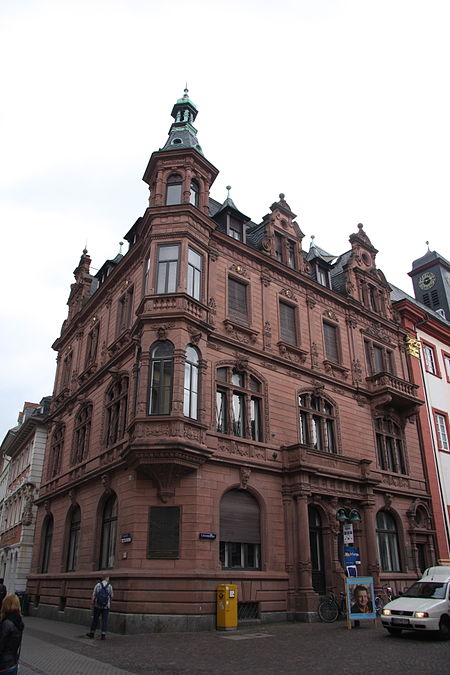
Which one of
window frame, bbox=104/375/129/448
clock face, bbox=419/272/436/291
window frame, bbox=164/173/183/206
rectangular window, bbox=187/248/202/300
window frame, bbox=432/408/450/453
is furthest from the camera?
clock face, bbox=419/272/436/291

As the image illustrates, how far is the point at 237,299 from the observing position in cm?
2522

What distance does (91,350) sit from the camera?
98.8 feet

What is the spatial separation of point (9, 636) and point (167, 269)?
56.5 feet

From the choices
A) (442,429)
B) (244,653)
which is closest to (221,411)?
(244,653)

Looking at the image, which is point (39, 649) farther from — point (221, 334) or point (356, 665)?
point (221, 334)

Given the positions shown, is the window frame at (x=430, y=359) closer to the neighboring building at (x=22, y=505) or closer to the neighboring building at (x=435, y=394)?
the neighboring building at (x=435, y=394)

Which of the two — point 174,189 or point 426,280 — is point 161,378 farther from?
point 426,280

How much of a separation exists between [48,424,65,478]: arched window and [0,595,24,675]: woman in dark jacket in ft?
80.4

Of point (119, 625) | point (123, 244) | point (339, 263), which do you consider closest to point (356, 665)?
point (119, 625)

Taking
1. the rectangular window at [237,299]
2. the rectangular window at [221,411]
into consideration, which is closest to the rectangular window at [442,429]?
the rectangular window at [237,299]

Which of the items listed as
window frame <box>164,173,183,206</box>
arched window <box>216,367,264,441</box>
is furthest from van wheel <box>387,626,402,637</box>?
window frame <box>164,173,183,206</box>

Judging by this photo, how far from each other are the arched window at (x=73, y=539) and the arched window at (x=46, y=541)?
10.3 feet

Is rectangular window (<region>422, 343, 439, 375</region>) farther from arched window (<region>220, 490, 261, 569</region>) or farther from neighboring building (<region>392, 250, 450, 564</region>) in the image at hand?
arched window (<region>220, 490, 261, 569</region>)

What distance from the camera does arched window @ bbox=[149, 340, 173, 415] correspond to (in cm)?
1981
